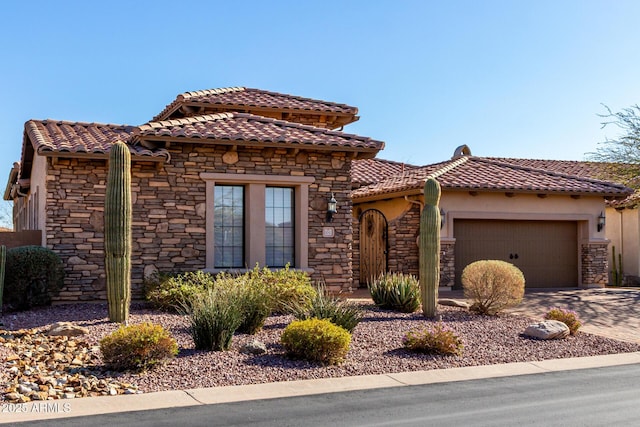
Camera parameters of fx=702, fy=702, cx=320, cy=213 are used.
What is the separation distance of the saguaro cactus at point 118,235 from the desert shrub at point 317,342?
336cm

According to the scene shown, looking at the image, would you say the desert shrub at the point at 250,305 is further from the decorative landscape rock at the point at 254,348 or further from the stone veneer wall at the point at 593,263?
the stone veneer wall at the point at 593,263

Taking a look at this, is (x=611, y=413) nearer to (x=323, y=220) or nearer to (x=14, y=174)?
(x=323, y=220)

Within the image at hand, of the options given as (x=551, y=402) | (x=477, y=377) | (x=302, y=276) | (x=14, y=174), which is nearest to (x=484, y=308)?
(x=302, y=276)

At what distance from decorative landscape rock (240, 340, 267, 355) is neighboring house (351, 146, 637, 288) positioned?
9534 millimetres

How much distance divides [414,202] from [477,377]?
33.6ft

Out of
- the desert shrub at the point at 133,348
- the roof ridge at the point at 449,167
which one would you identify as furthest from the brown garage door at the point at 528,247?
the desert shrub at the point at 133,348

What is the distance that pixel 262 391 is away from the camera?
→ 26.4 ft

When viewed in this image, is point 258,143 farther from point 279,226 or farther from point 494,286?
point 494,286

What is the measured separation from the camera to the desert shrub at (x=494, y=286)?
13.8 m

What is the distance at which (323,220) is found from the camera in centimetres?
1548

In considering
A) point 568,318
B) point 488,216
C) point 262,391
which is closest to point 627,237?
point 488,216

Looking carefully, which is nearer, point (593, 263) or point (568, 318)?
point (568, 318)

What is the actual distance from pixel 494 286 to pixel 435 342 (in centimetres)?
404

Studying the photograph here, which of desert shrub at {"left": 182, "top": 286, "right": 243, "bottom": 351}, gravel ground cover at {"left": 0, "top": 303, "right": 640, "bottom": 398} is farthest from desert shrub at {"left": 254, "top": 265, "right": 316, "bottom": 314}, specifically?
desert shrub at {"left": 182, "top": 286, "right": 243, "bottom": 351}
